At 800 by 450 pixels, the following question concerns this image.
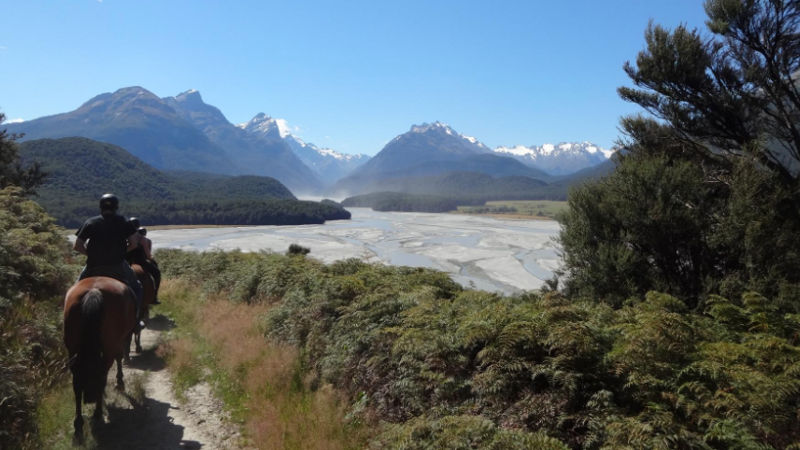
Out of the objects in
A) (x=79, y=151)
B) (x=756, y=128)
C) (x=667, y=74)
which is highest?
(x=79, y=151)

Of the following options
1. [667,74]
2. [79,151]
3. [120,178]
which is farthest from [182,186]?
[667,74]

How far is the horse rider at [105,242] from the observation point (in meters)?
7.02

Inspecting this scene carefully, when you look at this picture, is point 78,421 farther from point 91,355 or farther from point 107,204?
point 107,204

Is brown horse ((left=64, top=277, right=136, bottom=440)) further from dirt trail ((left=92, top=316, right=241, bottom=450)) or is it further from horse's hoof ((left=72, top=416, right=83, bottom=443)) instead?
dirt trail ((left=92, top=316, right=241, bottom=450))

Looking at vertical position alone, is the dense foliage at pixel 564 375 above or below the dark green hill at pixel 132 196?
below

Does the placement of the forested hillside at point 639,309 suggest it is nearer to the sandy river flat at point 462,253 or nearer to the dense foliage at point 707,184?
the dense foliage at point 707,184

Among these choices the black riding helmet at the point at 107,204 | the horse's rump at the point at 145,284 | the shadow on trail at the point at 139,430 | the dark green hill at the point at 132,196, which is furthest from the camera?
the dark green hill at the point at 132,196

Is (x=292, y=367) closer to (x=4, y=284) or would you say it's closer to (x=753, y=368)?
(x=4, y=284)

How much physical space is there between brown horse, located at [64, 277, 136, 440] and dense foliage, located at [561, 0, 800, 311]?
12005 mm

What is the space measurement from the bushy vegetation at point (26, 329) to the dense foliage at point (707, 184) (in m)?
12.9

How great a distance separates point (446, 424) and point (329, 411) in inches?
101

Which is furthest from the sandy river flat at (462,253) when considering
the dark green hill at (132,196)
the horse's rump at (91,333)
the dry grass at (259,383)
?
the dark green hill at (132,196)

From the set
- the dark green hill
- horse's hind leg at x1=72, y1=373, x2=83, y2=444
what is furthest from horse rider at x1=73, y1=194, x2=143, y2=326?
the dark green hill

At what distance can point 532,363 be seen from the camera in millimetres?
4703
